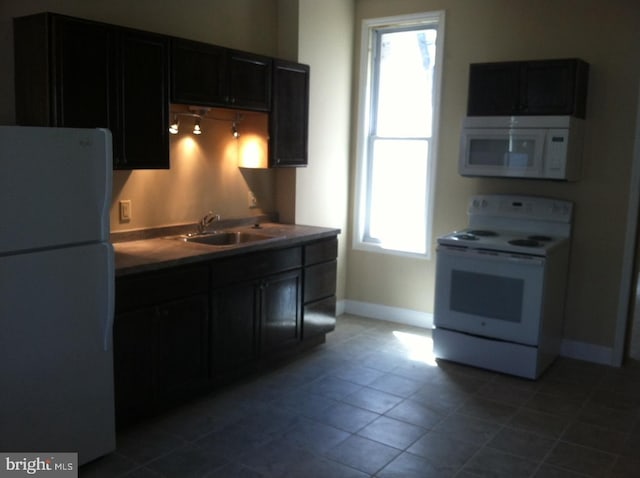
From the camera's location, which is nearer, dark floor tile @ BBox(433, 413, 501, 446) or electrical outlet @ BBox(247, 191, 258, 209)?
dark floor tile @ BBox(433, 413, 501, 446)

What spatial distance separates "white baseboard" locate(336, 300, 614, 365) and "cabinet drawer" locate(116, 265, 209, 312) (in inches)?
90.7

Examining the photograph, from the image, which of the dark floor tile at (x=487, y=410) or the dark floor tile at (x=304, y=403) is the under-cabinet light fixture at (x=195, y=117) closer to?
the dark floor tile at (x=304, y=403)

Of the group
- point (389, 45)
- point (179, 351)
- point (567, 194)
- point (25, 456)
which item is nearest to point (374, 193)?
point (389, 45)

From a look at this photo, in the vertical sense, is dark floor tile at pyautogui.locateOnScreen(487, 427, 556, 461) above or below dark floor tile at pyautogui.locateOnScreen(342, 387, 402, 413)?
below

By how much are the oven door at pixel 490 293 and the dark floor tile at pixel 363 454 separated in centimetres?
142

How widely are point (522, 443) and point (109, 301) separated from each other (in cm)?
223

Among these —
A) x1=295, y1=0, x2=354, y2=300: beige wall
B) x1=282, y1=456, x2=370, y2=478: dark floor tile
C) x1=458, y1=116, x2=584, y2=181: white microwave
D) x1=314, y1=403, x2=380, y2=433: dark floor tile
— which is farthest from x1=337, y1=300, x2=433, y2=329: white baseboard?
x1=282, y1=456, x2=370, y2=478: dark floor tile

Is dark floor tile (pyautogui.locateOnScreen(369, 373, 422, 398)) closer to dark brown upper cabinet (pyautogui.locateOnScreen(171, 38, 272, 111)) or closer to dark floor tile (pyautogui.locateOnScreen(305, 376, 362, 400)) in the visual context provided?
dark floor tile (pyautogui.locateOnScreen(305, 376, 362, 400))

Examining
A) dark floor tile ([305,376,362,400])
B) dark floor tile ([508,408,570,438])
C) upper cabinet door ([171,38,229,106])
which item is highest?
upper cabinet door ([171,38,229,106])

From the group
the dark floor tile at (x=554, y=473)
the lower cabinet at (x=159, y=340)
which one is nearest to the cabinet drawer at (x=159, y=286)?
the lower cabinet at (x=159, y=340)

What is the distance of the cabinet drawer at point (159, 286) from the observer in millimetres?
2994

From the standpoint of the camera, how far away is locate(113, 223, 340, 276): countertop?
3.11 meters

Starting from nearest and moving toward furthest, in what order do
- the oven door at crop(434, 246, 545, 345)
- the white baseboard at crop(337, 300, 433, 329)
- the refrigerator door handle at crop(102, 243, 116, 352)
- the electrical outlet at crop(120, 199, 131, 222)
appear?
1. the refrigerator door handle at crop(102, 243, 116, 352)
2. the electrical outlet at crop(120, 199, 131, 222)
3. the oven door at crop(434, 246, 545, 345)
4. the white baseboard at crop(337, 300, 433, 329)

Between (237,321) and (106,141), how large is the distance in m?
1.47
